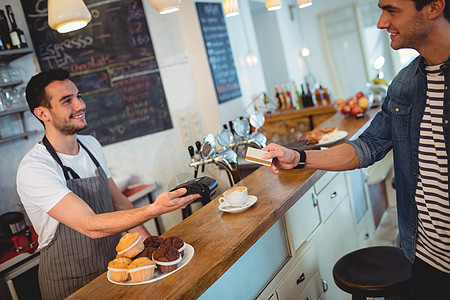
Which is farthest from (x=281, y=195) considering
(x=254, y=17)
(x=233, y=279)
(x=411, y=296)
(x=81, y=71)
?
(x=254, y=17)

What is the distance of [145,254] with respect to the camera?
146 cm

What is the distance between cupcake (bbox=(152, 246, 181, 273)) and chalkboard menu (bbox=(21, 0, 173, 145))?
9.59ft

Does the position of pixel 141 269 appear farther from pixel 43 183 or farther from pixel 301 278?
pixel 301 278

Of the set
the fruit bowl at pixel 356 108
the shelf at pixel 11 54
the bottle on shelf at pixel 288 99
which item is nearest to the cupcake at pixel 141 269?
the shelf at pixel 11 54

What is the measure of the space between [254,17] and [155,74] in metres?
3.91

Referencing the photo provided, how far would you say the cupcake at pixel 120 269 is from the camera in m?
1.40

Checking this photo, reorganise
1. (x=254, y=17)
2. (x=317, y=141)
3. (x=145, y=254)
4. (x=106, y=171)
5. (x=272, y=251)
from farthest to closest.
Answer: (x=254, y=17), (x=317, y=141), (x=106, y=171), (x=272, y=251), (x=145, y=254)

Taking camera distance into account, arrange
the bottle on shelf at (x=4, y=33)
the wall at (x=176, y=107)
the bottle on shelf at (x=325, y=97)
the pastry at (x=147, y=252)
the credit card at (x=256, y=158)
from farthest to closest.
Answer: the bottle on shelf at (x=325, y=97) → the wall at (x=176, y=107) → the bottle on shelf at (x=4, y=33) → the credit card at (x=256, y=158) → the pastry at (x=147, y=252)

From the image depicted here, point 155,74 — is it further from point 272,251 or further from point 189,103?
point 272,251

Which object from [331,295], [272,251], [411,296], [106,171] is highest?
[106,171]

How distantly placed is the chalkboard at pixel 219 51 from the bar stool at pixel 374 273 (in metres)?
3.13

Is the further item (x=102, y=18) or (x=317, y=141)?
(x=102, y=18)

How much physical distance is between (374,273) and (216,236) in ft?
2.68

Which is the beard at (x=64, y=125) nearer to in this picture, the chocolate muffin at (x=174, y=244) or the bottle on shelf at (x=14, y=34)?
the chocolate muffin at (x=174, y=244)
